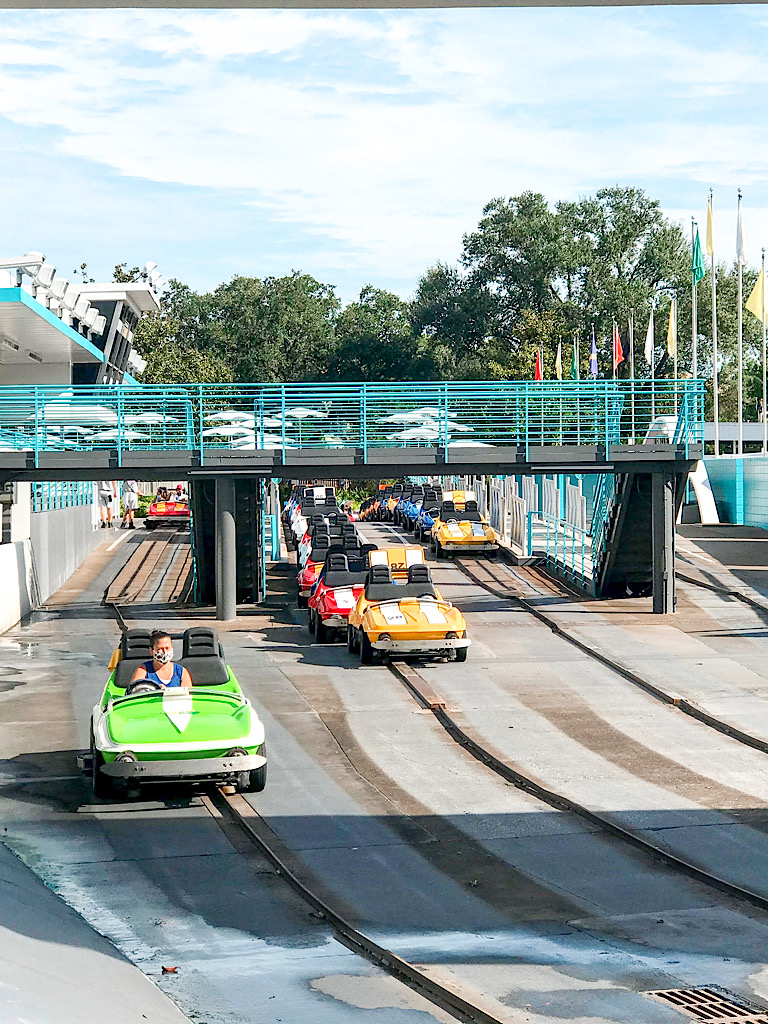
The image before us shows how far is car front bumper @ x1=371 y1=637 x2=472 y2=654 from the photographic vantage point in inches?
830

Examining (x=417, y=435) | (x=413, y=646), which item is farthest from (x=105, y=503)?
(x=413, y=646)

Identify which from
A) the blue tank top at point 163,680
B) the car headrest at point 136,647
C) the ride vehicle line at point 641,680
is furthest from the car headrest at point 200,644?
the ride vehicle line at point 641,680

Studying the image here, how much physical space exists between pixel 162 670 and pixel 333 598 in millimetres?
11044

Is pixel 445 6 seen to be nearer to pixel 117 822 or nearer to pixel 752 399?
pixel 117 822

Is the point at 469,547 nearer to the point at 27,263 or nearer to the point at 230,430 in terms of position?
the point at 230,430

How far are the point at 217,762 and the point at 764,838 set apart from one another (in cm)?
482

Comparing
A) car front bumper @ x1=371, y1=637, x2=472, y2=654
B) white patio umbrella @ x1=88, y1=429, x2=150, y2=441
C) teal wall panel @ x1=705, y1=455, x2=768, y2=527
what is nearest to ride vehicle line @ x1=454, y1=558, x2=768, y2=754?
car front bumper @ x1=371, y1=637, x2=472, y2=654

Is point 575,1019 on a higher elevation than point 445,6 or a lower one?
lower

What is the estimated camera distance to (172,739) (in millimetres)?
12266

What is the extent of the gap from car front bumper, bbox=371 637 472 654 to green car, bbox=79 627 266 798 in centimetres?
771

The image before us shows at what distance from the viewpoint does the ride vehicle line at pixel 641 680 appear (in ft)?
51.8

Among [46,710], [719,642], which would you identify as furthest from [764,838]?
[719,642]

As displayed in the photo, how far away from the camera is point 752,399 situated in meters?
96.3

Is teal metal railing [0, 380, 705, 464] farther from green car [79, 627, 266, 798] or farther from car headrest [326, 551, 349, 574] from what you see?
green car [79, 627, 266, 798]
